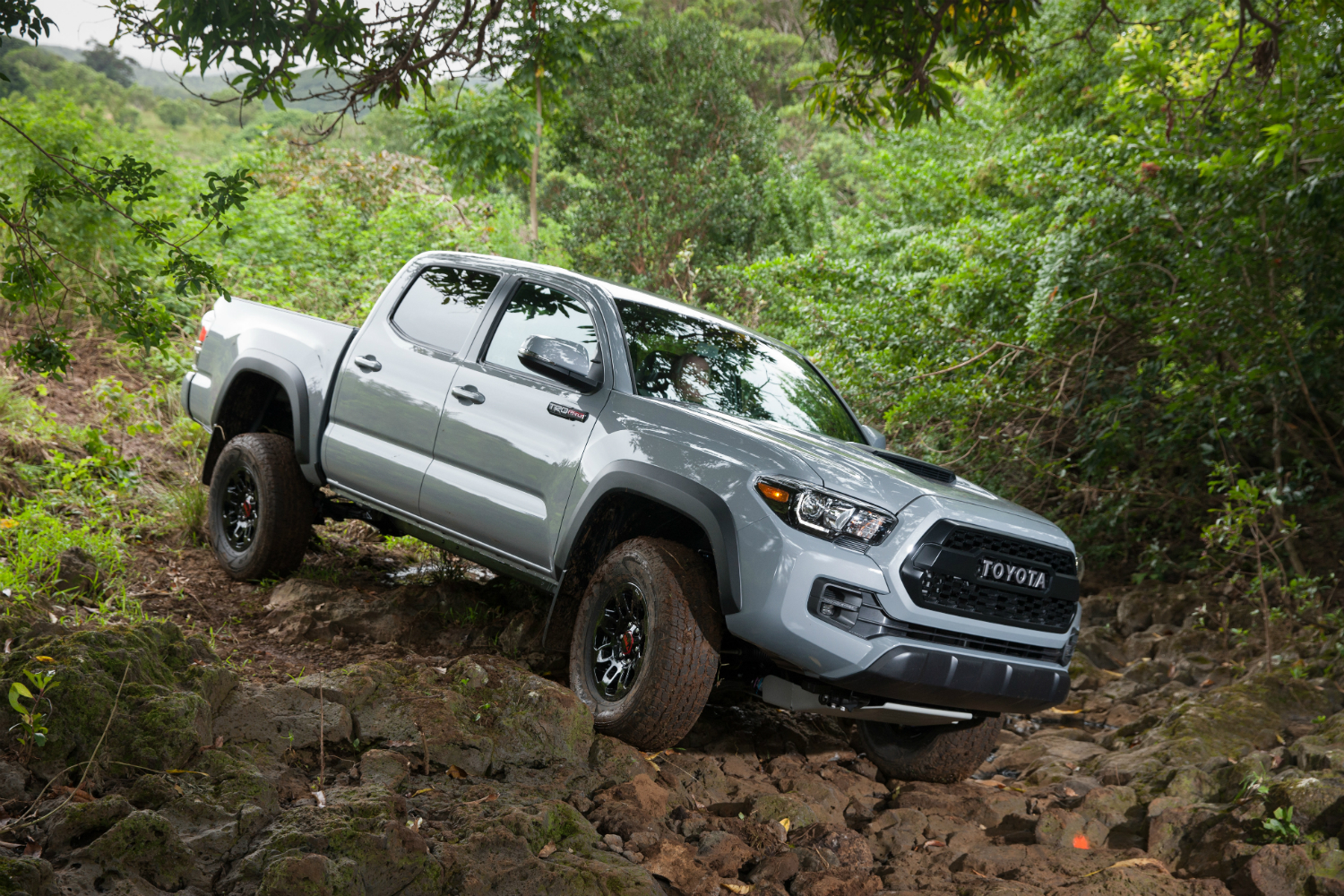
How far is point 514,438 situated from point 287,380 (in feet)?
6.09

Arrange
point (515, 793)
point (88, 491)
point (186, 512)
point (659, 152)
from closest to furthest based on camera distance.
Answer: point (515, 793) → point (186, 512) → point (88, 491) → point (659, 152)

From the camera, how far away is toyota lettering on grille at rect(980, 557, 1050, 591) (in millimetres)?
3795

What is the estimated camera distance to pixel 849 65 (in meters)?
6.64

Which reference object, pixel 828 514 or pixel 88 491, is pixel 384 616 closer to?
pixel 828 514

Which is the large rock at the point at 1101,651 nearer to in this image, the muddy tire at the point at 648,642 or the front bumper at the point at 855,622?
the front bumper at the point at 855,622

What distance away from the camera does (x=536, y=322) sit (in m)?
4.92

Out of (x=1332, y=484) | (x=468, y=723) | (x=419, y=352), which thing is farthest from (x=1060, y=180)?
(x=468, y=723)

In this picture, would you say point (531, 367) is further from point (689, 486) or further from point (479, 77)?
point (479, 77)

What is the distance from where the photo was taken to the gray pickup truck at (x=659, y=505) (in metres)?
3.62

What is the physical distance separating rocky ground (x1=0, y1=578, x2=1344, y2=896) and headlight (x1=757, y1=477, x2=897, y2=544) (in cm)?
105

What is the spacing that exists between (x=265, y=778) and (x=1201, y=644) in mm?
6484

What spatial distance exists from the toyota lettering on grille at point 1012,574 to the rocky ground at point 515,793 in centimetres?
92

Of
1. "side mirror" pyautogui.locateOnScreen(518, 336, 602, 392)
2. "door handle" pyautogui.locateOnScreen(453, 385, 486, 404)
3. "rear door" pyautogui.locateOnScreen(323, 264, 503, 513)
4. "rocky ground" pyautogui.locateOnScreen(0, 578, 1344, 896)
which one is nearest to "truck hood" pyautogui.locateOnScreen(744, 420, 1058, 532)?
"side mirror" pyautogui.locateOnScreen(518, 336, 602, 392)

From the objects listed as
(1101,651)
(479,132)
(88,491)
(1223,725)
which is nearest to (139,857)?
(1223,725)
